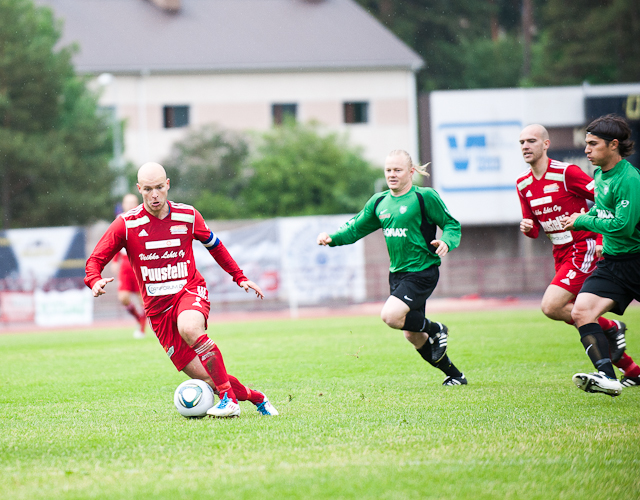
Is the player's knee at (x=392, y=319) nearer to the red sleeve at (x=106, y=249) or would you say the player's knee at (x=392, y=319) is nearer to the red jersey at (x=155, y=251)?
the red jersey at (x=155, y=251)

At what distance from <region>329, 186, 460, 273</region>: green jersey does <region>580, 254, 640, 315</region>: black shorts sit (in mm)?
1353

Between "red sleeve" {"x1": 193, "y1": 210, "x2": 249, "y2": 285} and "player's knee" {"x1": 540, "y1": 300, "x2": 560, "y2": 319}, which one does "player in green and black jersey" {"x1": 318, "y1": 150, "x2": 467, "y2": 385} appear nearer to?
"player's knee" {"x1": 540, "y1": 300, "x2": 560, "y2": 319}

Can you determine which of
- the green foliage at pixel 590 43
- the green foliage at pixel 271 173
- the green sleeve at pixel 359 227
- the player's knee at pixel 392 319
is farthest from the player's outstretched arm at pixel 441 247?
the green foliage at pixel 590 43

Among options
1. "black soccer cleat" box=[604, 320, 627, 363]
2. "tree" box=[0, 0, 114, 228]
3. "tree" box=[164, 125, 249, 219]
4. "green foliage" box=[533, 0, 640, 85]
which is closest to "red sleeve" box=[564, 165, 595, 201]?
"black soccer cleat" box=[604, 320, 627, 363]

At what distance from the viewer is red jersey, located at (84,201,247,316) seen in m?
6.36

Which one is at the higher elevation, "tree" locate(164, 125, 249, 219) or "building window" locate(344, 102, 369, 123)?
"building window" locate(344, 102, 369, 123)

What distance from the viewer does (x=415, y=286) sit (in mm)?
7578

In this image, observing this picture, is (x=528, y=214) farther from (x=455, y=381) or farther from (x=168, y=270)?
(x=168, y=270)

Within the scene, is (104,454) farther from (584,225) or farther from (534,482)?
(584,225)

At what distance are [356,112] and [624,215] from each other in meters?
36.1

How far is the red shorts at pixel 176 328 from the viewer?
6.34m

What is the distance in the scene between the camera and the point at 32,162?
3244cm

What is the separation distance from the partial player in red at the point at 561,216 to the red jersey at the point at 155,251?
10.7 ft

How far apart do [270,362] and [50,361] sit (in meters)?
3.47
